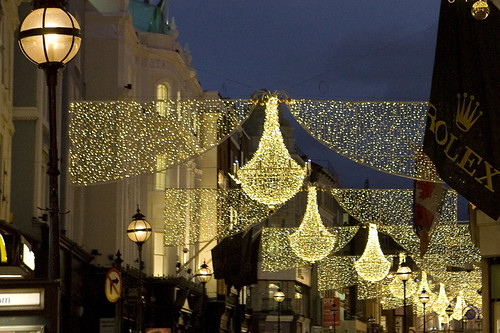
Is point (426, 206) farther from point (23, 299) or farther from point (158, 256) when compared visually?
point (23, 299)

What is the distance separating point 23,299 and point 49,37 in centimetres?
256

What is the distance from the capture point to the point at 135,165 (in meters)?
25.5

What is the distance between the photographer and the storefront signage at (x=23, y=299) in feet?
37.9

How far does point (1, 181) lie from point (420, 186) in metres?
11.6

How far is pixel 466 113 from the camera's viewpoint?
11.6 metres

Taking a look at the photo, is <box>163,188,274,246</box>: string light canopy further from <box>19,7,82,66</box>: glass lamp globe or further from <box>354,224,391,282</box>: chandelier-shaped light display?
<box>19,7,82,66</box>: glass lamp globe

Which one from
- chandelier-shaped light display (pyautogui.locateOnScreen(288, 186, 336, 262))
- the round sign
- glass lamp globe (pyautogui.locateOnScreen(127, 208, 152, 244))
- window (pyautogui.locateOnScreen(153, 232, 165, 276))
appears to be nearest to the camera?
the round sign

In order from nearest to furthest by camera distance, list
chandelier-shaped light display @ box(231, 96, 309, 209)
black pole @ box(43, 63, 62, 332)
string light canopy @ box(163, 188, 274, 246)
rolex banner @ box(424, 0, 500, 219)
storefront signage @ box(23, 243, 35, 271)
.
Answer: rolex banner @ box(424, 0, 500, 219) → black pole @ box(43, 63, 62, 332) → storefront signage @ box(23, 243, 35, 271) → chandelier-shaped light display @ box(231, 96, 309, 209) → string light canopy @ box(163, 188, 274, 246)

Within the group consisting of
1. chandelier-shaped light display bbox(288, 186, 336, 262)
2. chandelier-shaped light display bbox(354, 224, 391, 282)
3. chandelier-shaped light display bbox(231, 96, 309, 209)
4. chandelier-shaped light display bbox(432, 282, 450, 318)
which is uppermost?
chandelier-shaped light display bbox(231, 96, 309, 209)

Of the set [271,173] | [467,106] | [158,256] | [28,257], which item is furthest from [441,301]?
[467,106]

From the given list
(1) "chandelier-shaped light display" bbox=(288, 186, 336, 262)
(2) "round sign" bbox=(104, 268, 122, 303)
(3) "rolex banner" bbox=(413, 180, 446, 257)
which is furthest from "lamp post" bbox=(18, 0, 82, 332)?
(1) "chandelier-shaped light display" bbox=(288, 186, 336, 262)

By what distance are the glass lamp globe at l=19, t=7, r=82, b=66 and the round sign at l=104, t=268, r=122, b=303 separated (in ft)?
37.2

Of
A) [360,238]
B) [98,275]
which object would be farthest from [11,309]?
[360,238]

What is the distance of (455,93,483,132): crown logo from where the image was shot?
11.5m
